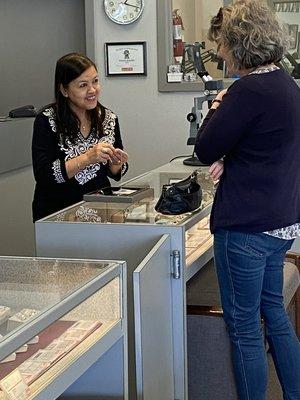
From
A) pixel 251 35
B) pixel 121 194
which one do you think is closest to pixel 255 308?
pixel 121 194

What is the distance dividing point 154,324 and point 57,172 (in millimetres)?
953

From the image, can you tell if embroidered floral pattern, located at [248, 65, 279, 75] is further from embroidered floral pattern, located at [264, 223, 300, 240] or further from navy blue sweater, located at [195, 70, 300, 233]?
embroidered floral pattern, located at [264, 223, 300, 240]

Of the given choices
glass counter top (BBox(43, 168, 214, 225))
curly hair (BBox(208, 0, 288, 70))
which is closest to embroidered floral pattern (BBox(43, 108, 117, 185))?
glass counter top (BBox(43, 168, 214, 225))

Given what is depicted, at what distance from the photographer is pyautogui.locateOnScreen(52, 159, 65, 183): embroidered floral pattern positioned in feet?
10.2

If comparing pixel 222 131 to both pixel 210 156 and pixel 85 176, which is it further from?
pixel 85 176

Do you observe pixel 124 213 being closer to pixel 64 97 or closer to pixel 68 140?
Answer: pixel 68 140

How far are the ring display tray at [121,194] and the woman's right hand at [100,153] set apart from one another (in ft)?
0.42

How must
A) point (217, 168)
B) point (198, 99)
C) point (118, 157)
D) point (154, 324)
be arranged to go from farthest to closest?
point (198, 99) < point (118, 157) < point (217, 168) < point (154, 324)

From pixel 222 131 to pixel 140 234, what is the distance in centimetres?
44

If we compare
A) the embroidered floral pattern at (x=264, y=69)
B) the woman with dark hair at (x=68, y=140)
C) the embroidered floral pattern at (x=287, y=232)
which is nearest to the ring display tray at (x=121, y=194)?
the woman with dark hair at (x=68, y=140)

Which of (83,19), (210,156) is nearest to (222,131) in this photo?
(210,156)

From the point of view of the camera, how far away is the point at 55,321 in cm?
176

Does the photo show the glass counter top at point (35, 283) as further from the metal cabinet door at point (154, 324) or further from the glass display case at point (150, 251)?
the glass display case at point (150, 251)

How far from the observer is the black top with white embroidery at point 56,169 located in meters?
3.15
